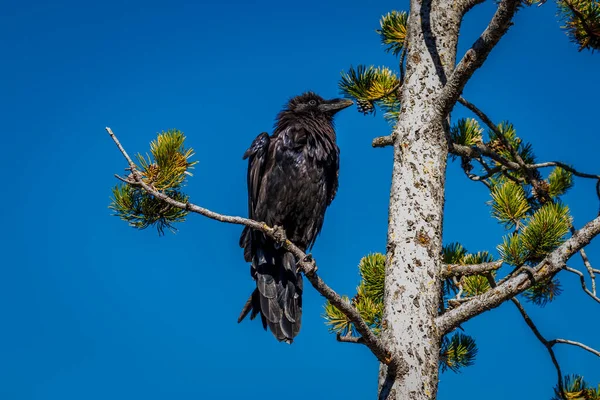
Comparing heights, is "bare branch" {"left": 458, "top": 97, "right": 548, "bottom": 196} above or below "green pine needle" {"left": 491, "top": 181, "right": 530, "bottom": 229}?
above

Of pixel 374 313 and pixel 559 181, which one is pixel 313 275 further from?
pixel 559 181

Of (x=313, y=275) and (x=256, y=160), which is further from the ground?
(x=256, y=160)

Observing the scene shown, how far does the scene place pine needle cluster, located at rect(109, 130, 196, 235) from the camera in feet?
11.9

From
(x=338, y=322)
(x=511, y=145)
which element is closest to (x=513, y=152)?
(x=511, y=145)

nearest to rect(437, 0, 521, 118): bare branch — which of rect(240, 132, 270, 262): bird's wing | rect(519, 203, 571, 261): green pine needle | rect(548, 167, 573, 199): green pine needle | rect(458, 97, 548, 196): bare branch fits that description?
rect(458, 97, 548, 196): bare branch

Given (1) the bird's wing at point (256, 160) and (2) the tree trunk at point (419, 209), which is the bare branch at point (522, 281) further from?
(1) the bird's wing at point (256, 160)

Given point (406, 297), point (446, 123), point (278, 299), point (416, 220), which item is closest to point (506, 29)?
point (446, 123)

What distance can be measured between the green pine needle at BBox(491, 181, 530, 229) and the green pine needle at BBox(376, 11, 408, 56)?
1.14 m

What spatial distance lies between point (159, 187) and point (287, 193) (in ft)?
4.78

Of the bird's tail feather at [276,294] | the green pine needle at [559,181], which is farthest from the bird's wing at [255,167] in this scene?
the green pine needle at [559,181]

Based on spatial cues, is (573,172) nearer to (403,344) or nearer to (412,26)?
(412,26)

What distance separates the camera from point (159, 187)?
3668 millimetres

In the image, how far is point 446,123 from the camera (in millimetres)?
3758

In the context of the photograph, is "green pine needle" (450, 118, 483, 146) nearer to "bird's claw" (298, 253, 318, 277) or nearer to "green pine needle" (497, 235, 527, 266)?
"green pine needle" (497, 235, 527, 266)
